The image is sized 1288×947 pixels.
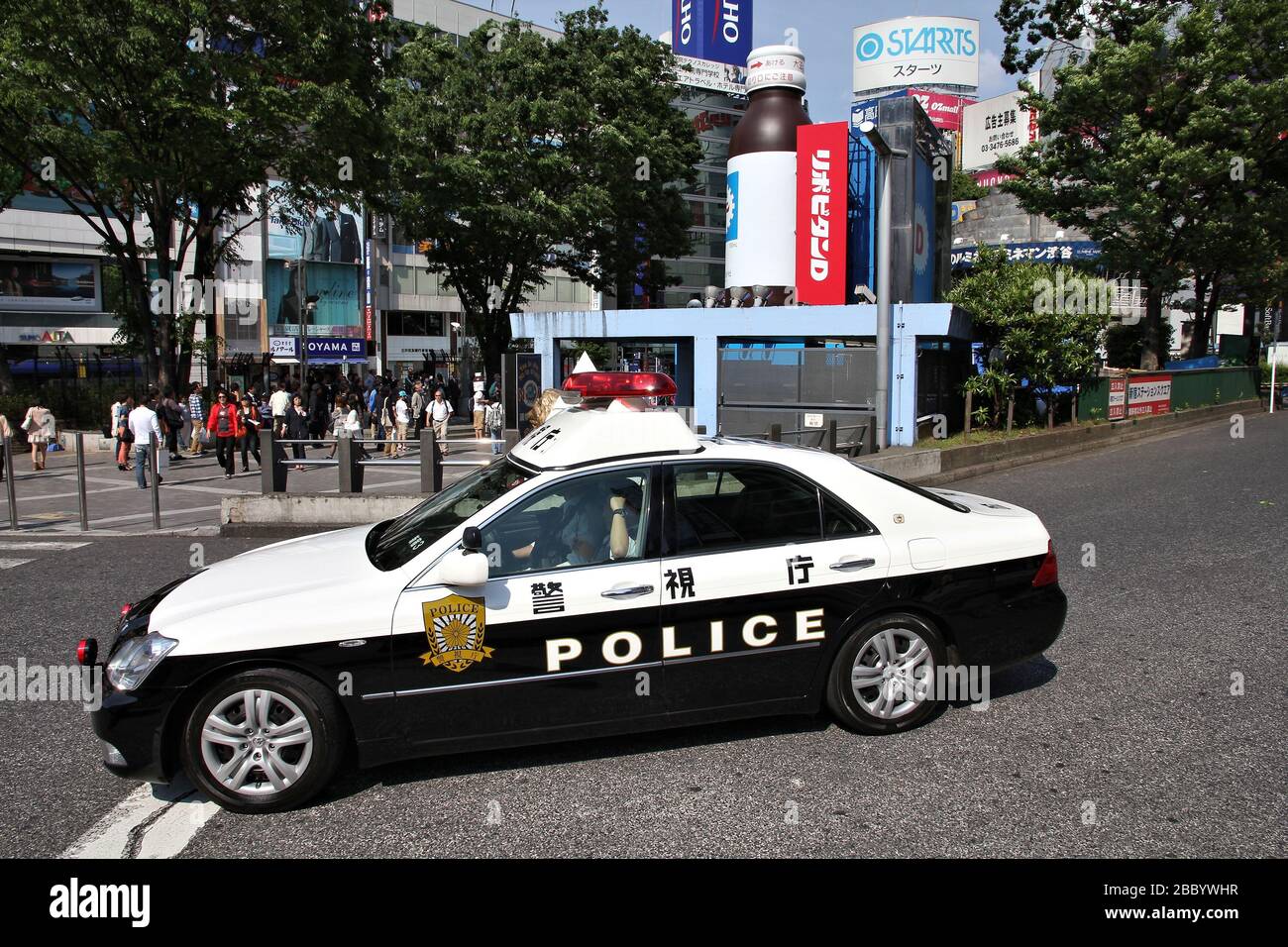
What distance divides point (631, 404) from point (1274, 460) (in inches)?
602

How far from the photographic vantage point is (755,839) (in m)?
3.82

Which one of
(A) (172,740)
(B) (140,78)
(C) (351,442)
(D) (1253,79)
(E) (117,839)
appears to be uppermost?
(D) (1253,79)

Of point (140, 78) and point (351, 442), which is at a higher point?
point (140, 78)

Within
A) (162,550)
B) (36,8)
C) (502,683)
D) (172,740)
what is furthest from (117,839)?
(36,8)

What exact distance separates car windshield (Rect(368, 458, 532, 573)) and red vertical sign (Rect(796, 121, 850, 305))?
18894 mm

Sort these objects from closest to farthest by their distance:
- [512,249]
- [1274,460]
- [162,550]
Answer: [162,550], [1274,460], [512,249]

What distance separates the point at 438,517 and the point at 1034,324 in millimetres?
17914

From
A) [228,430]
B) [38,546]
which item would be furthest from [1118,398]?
[38,546]

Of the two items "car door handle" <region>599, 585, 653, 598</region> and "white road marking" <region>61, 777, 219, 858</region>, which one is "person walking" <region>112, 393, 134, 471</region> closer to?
"white road marking" <region>61, 777, 219, 858</region>

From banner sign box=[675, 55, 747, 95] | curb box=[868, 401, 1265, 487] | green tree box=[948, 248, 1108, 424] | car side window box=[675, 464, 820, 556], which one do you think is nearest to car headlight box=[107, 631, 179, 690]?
car side window box=[675, 464, 820, 556]

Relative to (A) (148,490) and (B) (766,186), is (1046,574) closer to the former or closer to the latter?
(A) (148,490)

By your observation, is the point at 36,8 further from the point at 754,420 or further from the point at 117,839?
the point at 117,839

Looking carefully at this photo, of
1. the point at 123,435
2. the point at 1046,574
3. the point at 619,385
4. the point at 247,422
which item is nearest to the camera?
the point at 1046,574

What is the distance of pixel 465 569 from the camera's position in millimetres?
4078
